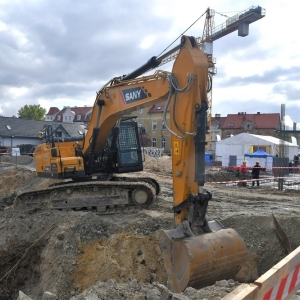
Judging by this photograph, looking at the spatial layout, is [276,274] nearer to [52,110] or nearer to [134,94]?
[134,94]

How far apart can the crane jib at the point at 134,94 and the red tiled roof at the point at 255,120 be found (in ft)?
193

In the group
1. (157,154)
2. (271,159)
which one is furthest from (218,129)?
(271,159)

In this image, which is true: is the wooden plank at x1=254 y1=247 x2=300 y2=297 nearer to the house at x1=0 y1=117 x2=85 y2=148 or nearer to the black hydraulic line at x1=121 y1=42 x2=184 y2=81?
the black hydraulic line at x1=121 y1=42 x2=184 y2=81

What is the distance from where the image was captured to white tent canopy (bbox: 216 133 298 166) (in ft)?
102

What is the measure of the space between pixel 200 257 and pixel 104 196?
5072mm

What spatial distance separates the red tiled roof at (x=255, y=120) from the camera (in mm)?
64375

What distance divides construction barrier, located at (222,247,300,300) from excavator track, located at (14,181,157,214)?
597 centimetres

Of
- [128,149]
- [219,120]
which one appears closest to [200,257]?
[128,149]

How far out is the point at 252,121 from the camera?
65688 millimetres

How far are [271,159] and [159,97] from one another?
19176 millimetres

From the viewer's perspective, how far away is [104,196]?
976 centimetres

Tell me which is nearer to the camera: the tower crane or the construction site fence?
the construction site fence

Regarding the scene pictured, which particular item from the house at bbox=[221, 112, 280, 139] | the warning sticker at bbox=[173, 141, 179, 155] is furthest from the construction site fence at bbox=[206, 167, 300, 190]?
the house at bbox=[221, 112, 280, 139]

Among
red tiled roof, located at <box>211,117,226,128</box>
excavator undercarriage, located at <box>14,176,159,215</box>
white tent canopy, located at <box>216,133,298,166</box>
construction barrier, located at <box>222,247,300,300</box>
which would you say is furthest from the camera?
red tiled roof, located at <box>211,117,226,128</box>
